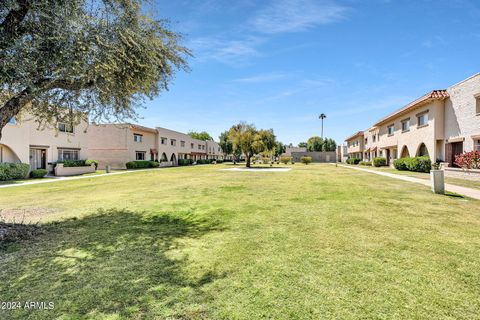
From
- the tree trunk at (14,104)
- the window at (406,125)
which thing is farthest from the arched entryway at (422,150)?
the tree trunk at (14,104)

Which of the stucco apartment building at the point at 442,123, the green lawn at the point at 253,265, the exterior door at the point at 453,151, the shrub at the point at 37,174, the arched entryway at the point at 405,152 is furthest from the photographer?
the arched entryway at the point at 405,152

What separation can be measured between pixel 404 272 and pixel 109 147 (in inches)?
1740

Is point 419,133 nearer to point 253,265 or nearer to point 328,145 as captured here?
point 253,265

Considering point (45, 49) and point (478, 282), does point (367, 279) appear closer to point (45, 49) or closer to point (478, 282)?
point (478, 282)

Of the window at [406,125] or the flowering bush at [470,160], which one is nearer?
the flowering bush at [470,160]

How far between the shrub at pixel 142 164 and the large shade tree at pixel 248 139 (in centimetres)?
1396

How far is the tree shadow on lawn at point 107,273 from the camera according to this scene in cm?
337

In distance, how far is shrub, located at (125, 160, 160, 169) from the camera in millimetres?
39812

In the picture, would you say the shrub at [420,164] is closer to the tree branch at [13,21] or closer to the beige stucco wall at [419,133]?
the beige stucco wall at [419,133]

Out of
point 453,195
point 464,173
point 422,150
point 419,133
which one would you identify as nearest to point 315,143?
point 422,150

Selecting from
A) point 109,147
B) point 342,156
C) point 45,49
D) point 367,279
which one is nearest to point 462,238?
point 367,279

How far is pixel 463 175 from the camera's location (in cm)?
1784

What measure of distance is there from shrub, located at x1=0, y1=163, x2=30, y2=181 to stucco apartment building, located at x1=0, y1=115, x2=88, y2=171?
1.27m

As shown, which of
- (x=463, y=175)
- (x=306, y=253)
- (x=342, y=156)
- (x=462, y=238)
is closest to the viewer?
(x=306, y=253)
